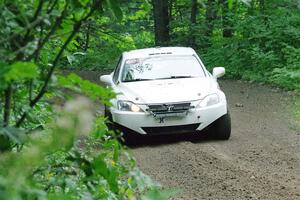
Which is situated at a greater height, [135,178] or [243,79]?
[135,178]

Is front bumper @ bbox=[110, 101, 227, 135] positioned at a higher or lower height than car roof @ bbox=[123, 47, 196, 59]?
lower

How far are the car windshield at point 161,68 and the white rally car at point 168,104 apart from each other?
18 millimetres

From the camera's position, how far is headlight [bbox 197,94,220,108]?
10242 mm

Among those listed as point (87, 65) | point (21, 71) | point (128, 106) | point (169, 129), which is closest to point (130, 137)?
point (128, 106)

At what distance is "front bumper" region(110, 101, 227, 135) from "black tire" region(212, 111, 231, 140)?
20 centimetres

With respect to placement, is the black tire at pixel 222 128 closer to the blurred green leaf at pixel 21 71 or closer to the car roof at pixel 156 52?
the car roof at pixel 156 52

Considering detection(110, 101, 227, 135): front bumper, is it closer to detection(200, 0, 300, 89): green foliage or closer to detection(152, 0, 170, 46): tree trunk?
detection(200, 0, 300, 89): green foliage

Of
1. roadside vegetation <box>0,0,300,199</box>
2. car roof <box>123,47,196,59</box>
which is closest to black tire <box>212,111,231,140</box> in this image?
car roof <box>123,47,196,59</box>

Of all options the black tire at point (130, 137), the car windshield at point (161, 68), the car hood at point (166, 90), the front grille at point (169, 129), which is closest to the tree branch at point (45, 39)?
the car hood at point (166, 90)

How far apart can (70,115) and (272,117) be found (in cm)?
1232

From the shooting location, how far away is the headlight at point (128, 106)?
10156 mm

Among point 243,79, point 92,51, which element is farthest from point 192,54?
point 92,51

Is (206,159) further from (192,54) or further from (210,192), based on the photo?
(192,54)

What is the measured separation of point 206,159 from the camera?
9070 mm
